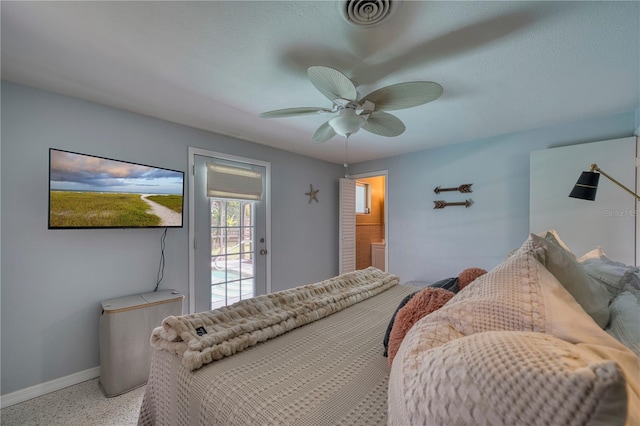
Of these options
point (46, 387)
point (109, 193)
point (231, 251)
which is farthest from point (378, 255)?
point (46, 387)

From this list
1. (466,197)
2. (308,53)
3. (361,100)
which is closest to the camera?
(308,53)

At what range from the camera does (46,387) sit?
2010 mm

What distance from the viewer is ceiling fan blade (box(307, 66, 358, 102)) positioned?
1.38 metres

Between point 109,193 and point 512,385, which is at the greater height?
point 109,193

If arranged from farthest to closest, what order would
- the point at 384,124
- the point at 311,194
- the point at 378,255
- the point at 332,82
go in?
the point at 378,255 < the point at 311,194 < the point at 384,124 < the point at 332,82

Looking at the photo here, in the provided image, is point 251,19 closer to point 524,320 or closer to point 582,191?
point 524,320

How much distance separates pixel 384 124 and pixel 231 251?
2.31m

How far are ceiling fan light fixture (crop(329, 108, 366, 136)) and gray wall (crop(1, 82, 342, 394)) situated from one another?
1.90 metres

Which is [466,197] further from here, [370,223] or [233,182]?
[233,182]

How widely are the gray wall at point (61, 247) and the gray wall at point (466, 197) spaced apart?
3.00 meters

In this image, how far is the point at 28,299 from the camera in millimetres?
1970

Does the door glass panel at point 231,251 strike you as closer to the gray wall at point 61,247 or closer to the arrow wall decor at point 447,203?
the gray wall at point 61,247

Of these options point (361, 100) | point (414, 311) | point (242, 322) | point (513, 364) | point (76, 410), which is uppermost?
point (361, 100)

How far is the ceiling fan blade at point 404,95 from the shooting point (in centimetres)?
147
